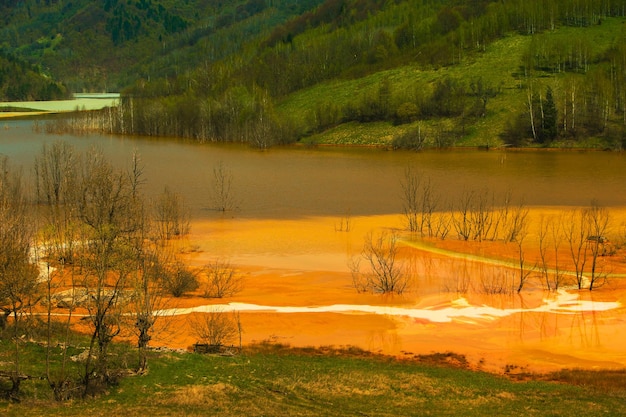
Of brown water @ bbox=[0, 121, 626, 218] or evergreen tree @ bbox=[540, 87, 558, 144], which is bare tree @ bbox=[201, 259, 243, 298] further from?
evergreen tree @ bbox=[540, 87, 558, 144]

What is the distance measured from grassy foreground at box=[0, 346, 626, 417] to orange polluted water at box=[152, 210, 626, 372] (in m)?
2.62

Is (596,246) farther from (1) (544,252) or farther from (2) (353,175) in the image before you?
(2) (353,175)

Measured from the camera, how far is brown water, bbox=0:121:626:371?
29.3 m

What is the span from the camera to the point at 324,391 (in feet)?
71.2

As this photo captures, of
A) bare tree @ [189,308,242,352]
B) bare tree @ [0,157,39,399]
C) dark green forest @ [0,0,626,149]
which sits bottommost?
bare tree @ [189,308,242,352]

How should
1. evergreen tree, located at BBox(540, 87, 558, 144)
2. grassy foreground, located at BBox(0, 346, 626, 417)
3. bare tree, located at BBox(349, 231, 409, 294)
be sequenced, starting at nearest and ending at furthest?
grassy foreground, located at BBox(0, 346, 626, 417), bare tree, located at BBox(349, 231, 409, 294), evergreen tree, located at BBox(540, 87, 558, 144)

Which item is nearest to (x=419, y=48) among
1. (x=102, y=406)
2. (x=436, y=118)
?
(x=436, y=118)

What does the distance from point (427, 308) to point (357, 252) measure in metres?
11.6

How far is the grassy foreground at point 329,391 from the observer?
774 inches

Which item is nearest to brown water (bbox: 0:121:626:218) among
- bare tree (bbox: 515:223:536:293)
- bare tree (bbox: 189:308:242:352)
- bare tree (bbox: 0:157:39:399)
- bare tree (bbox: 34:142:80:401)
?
bare tree (bbox: 34:142:80:401)

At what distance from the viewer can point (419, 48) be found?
164000mm

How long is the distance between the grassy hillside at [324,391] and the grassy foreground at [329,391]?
29 millimetres

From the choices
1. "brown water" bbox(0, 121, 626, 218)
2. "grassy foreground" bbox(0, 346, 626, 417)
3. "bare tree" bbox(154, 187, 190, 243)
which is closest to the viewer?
"grassy foreground" bbox(0, 346, 626, 417)

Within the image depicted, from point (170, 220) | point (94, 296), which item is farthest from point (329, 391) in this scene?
point (170, 220)
